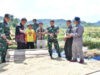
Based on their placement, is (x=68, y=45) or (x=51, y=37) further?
(x=51, y=37)

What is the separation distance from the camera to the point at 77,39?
12430 mm

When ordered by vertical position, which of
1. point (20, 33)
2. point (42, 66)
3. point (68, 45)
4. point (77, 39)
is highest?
point (20, 33)

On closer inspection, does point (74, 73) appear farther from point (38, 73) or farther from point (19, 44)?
point (19, 44)

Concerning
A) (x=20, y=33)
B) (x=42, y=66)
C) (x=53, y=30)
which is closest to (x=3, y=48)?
(x=20, y=33)

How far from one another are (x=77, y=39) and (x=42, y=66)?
63.2 inches

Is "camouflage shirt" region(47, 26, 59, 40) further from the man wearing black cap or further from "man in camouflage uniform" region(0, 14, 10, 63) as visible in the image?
"man in camouflage uniform" region(0, 14, 10, 63)

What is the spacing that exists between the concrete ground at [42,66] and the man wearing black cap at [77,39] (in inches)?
16.1

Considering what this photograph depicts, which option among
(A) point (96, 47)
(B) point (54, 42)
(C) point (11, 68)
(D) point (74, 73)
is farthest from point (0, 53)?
(A) point (96, 47)

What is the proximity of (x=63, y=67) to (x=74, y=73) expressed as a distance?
735 mm

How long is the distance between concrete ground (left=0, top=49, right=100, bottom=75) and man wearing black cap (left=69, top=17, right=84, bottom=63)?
16.1 inches

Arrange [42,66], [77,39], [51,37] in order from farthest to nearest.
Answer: [51,37] < [77,39] < [42,66]

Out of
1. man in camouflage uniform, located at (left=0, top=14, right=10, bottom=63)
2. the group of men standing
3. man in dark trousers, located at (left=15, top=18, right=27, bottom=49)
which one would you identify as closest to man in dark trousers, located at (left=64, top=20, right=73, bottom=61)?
the group of men standing

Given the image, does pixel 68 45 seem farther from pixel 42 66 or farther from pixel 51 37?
pixel 42 66

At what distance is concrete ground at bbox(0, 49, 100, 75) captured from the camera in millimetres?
11055
